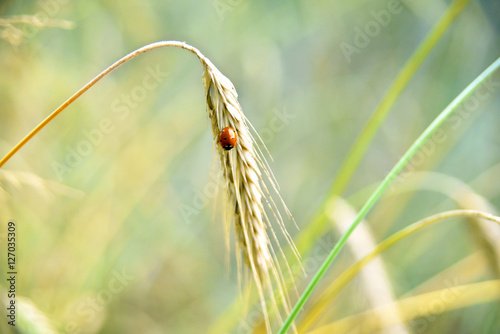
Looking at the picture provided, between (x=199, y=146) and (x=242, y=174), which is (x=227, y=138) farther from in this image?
(x=199, y=146)

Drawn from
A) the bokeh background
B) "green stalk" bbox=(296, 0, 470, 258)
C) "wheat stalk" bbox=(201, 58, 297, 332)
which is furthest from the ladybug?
the bokeh background

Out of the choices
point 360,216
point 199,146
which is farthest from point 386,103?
point 199,146

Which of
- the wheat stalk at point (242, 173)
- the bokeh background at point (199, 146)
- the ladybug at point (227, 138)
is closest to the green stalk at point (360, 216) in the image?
the wheat stalk at point (242, 173)

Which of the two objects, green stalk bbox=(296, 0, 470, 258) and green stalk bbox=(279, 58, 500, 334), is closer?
green stalk bbox=(279, 58, 500, 334)

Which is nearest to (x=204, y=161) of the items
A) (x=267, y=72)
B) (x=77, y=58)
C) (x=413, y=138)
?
(x=267, y=72)

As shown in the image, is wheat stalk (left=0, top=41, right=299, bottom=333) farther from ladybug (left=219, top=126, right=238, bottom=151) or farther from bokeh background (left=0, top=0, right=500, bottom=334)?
bokeh background (left=0, top=0, right=500, bottom=334)
